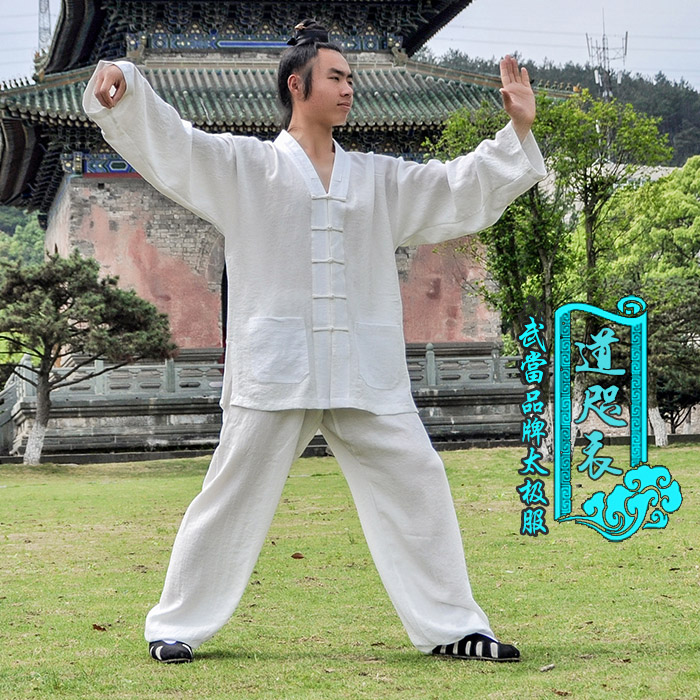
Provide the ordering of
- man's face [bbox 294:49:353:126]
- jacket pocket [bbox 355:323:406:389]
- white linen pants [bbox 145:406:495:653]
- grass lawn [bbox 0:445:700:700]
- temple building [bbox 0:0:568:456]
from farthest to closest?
temple building [bbox 0:0:568:456]
man's face [bbox 294:49:353:126]
jacket pocket [bbox 355:323:406:389]
white linen pants [bbox 145:406:495:653]
grass lawn [bbox 0:445:700:700]

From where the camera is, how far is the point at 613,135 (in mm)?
13945

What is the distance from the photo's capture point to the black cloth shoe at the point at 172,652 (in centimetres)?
354

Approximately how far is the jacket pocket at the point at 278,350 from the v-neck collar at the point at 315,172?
46 centimetres

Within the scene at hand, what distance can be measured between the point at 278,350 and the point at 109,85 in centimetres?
97

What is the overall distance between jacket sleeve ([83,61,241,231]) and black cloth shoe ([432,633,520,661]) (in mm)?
1567

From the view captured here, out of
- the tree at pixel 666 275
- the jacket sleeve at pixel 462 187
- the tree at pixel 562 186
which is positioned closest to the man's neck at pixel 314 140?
the jacket sleeve at pixel 462 187

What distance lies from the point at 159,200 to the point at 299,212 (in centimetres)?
1720

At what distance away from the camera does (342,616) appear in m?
4.43

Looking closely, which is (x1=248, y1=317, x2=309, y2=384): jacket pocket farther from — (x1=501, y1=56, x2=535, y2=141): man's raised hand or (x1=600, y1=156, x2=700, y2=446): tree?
(x1=600, y1=156, x2=700, y2=446): tree

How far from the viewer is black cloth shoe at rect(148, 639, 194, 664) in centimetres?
354

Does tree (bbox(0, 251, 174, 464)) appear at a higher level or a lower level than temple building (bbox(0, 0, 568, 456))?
lower

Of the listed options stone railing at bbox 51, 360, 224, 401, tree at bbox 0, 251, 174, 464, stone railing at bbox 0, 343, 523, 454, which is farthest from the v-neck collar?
stone railing at bbox 51, 360, 224, 401

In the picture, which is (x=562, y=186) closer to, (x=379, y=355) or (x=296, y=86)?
(x=296, y=86)

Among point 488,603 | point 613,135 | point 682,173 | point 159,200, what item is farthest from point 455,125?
point 682,173
